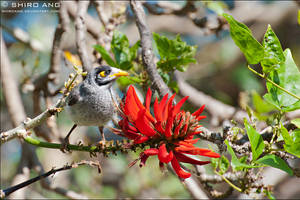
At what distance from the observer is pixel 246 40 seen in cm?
109

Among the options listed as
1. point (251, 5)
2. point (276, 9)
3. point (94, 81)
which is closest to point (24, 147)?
point (94, 81)

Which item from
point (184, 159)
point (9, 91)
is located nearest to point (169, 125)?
point (184, 159)

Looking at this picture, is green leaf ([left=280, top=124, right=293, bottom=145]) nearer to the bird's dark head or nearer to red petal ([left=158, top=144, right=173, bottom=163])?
red petal ([left=158, top=144, right=173, bottom=163])

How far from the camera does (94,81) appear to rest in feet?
5.52

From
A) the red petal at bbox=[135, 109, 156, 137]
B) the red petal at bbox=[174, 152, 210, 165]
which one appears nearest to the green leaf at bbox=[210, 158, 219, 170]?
the red petal at bbox=[174, 152, 210, 165]

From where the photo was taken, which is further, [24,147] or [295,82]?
[24,147]

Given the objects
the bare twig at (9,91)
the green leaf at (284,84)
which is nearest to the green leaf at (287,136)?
the green leaf at (284,84)

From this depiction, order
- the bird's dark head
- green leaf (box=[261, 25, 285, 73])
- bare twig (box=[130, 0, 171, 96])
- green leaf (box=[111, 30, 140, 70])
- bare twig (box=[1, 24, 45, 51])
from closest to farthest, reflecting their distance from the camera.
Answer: green leaf (box=[261, 25, 285, 73]) → bare twig (box=[130, 0, 171, 96]) → the bird's dark head → green leaf (box=[111, 30, 140, 70]) → bare twig (box=[1, 24, 45, 51])

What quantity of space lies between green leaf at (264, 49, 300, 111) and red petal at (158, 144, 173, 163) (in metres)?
0.39

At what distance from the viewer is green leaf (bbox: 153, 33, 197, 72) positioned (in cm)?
166

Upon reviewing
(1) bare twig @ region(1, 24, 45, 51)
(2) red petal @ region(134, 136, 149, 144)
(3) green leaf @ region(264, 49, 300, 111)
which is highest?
(1) bare twig @ region(1, 24, 45, 51)

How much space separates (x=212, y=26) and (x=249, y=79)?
1.53m

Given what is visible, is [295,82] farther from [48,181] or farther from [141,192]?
[141,192]

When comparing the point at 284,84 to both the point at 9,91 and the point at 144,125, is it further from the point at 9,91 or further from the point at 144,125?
the point at 9,91
